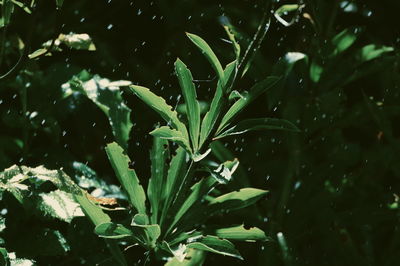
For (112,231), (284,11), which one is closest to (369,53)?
(284,11)

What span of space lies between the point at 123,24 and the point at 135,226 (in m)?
1.18

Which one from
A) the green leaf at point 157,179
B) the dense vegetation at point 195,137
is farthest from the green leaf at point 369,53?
the green leaf at point 157,179

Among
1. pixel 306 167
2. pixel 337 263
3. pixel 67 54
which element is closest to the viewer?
pixel 337 263

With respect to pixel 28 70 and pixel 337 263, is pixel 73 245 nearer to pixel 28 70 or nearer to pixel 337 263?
pixel 28 70

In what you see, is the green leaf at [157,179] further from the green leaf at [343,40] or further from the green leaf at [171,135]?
the green leaf at [343,40]

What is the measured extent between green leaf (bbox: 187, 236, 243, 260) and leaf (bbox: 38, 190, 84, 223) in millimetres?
224

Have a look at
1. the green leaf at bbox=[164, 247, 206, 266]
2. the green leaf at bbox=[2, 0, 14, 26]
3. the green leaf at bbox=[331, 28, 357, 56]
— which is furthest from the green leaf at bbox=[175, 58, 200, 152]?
the green leaf at bbox=[331, 28, 357, 56]

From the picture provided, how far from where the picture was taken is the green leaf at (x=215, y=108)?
1157mm

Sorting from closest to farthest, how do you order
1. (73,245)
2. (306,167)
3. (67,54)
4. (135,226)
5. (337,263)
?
(135,226), (73,245), (337,263), (306,167), (67,54)

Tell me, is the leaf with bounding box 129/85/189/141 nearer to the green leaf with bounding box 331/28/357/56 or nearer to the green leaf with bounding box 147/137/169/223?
the green leaf with bounding box 147/137/169/223

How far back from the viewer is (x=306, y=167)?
6.13 ft

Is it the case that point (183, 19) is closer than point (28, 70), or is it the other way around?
point (28, 70)

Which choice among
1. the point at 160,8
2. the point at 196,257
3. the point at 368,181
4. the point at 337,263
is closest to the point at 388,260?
the point at 337,263

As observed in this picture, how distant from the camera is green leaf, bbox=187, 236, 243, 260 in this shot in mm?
1150
